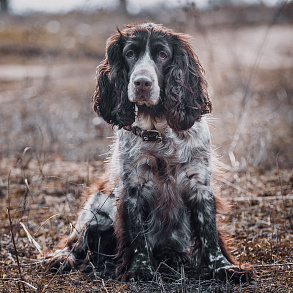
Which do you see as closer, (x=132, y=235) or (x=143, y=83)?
(x=143, y=83)

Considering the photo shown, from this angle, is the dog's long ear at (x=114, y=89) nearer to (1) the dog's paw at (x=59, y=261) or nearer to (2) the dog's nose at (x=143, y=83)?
(2) the dog's nose at (x=143, y=83)

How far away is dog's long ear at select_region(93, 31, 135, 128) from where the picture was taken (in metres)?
3.15

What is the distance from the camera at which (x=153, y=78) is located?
2900mm

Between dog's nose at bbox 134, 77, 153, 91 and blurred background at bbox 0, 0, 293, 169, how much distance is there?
0.73 meters

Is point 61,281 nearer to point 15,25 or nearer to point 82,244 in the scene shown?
point 82,244

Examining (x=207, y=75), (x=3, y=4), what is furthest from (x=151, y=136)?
(x=3, y=4)

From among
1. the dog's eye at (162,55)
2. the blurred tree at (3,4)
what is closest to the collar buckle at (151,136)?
the dog's eye at (162,55)

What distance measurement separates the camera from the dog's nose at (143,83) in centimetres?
282

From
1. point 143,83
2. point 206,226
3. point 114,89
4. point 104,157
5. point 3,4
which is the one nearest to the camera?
point 143,83

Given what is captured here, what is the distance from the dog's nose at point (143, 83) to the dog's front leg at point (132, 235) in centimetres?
70

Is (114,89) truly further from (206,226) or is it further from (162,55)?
(206,226)

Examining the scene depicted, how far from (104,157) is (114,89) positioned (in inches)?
121

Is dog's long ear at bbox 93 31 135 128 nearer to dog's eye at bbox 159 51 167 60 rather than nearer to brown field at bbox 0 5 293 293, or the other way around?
dog's eye at bbox 159 51 167 60

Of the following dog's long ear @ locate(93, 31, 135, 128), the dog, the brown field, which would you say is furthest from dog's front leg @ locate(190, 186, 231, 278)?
dog's long ear @ locate(93, 31, 135, 128)
